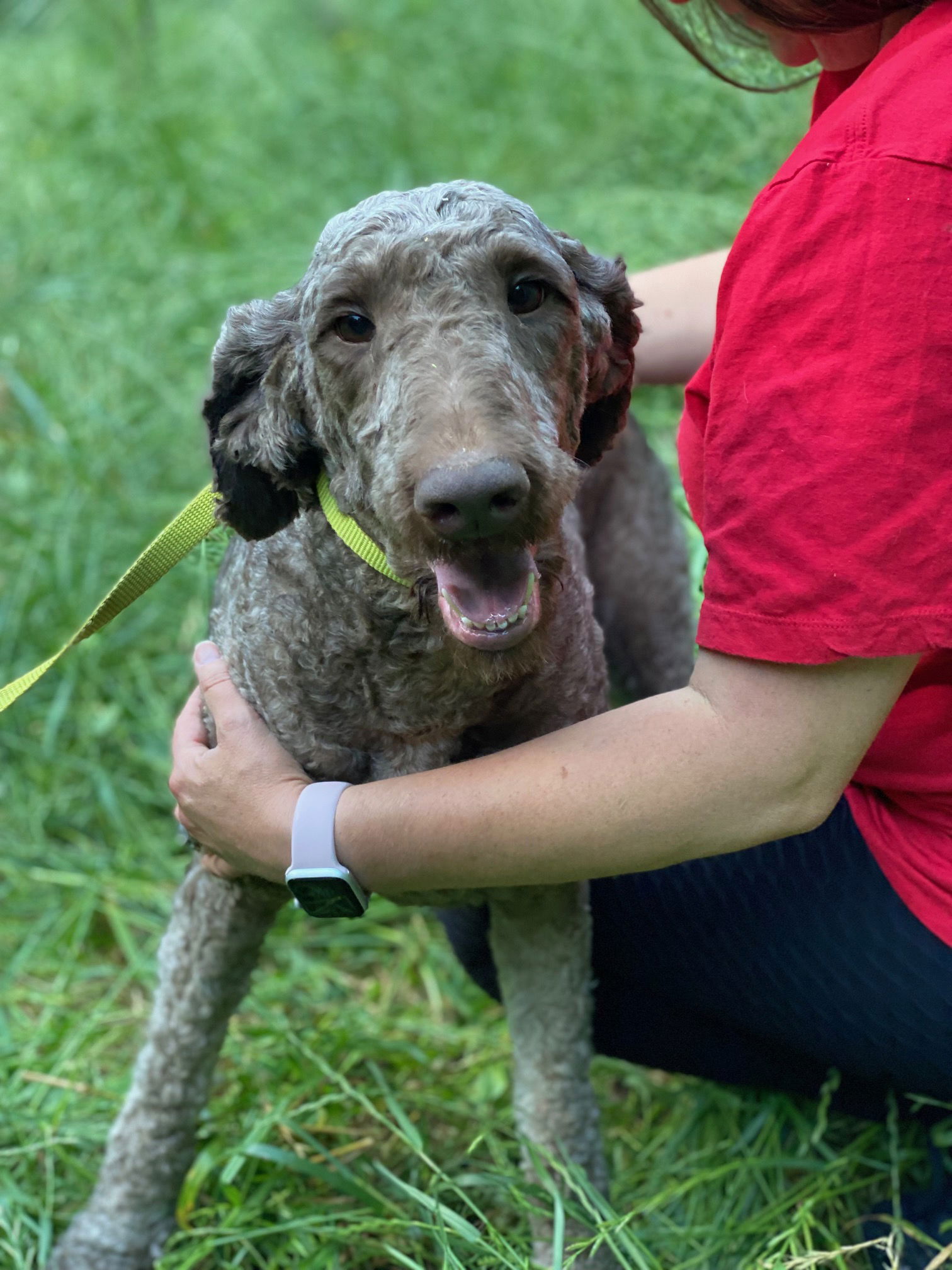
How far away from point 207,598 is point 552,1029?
5.57 ft

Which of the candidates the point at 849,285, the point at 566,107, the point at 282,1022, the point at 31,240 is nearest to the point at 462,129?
the point at 566,107

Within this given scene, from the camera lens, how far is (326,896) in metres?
1.72

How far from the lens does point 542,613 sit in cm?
168

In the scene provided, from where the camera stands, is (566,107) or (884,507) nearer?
(884,507)

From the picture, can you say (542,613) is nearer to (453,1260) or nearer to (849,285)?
(849,285)

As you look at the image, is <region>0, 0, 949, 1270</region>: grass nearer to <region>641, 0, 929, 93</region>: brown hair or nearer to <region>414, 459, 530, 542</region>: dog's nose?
<region>414, 459, 530, 542</region>: dog's nose

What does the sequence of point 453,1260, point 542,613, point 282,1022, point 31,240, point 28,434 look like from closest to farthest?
point 542,613, point 453,1260, point 282,1022, point 28,434, point 31,240

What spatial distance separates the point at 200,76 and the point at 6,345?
2.95 m

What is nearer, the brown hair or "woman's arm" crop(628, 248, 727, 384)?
the brown hair

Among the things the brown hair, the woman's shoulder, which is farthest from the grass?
the woman's shoulder

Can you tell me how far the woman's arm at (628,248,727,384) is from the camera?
7.59 ft

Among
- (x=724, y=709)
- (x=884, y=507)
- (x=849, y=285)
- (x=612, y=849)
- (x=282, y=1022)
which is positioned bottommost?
(x=282, y=1022)

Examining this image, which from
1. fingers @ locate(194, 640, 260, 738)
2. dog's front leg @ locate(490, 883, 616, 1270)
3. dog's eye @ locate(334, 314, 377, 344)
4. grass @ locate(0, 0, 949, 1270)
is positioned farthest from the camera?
grass @ locate(0, 0, 949, 1270)

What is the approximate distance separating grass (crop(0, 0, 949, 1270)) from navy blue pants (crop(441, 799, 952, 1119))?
204mm
